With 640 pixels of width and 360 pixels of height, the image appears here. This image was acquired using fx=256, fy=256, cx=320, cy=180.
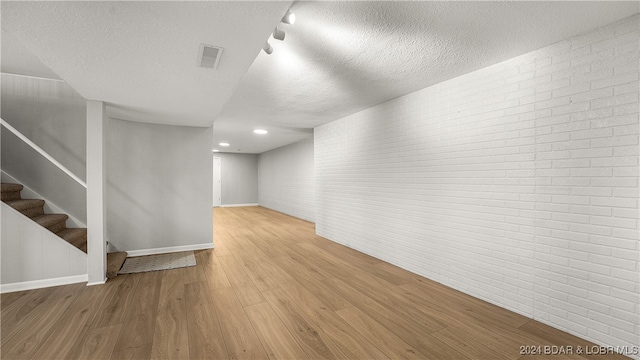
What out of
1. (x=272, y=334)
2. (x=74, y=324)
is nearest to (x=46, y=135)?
(x=74, y=324)

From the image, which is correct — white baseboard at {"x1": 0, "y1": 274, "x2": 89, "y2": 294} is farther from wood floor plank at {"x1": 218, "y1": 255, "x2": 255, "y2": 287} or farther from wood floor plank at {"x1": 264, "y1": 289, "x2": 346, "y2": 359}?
wood floor plank at {"x1": 264, "y1": 289, "x2": 346, "y2": 359}

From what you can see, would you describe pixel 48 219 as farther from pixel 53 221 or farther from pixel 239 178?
pixel 239 178

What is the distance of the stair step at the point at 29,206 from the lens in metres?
2.94

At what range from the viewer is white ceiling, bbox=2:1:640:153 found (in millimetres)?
1521

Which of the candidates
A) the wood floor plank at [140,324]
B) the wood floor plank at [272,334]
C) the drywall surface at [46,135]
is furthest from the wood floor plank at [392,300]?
the drywall surface at [46,135]

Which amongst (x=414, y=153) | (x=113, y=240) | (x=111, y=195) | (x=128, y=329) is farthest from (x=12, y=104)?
(x=414, y=153)

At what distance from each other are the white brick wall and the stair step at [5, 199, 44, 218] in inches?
184

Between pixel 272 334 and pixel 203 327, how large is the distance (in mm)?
606

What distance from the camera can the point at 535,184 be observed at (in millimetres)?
2352

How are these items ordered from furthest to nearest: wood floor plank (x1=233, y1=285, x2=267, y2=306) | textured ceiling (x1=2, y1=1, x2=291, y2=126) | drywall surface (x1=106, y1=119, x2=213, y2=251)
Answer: drywall surface (x1=106, y1=119, x2=213, y2=251)
wood floor plank (x1=233, y1=285, x2=267, y2=306)
textured ceiling (x1=2, y1=1, x2=291, y2=126)

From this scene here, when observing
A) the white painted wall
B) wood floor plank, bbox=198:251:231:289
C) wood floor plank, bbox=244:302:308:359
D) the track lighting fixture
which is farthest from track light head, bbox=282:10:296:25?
the white painted wall

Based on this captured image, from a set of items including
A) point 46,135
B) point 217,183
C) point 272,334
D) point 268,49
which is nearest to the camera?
point 272,334

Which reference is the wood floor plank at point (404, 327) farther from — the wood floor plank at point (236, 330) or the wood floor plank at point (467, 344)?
the wood floor plank at point (236, 330)

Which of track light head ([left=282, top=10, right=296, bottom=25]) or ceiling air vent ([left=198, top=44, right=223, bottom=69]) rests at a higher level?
track light head ([left=282, top=10, right=296, bottom=25])
